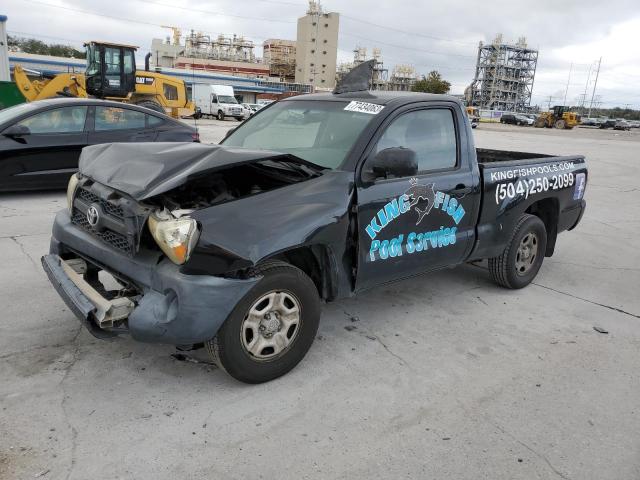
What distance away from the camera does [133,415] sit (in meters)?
2.86

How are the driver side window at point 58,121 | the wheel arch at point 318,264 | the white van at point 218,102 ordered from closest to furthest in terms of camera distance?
the wheel arch at point 318,264 < the driver side window at point 58,121 < the white van at point 218,102

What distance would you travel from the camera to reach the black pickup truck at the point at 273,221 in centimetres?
284

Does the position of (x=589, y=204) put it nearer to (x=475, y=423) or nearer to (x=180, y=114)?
(x=475, y=423)

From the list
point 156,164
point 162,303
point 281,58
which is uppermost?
point 281,58

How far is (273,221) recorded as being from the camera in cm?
301

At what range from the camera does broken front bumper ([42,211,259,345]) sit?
9.12ft

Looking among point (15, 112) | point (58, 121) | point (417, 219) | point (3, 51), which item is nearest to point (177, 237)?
point (417, 219)

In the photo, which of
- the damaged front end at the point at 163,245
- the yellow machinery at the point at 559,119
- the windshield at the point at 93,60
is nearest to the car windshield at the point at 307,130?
the damaged front end at the point at 163,245

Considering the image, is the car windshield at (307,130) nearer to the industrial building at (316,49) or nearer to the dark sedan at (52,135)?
the dark sedan at (52,135)

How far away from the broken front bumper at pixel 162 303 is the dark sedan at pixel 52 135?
550cm

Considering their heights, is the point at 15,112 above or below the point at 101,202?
above

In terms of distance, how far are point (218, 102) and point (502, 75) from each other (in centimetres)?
11686

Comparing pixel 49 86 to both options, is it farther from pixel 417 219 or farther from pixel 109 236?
pixel 417 219

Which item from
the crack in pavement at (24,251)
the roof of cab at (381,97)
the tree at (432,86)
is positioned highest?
the tree at (432,86)
